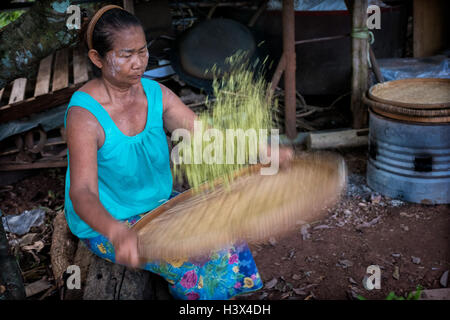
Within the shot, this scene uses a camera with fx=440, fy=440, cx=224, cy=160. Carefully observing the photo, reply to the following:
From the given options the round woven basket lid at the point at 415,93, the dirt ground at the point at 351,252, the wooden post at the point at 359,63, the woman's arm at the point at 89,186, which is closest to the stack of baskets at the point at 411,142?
the round woven basket lid at the point at 415,93

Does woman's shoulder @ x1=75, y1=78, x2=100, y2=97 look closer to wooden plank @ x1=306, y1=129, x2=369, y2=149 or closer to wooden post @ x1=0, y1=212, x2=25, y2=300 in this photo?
wooden post @ x1=0, y1=212, x2=25, y2=300

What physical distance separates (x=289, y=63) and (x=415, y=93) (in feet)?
3.85

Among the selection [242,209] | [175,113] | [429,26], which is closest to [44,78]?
[175,113]

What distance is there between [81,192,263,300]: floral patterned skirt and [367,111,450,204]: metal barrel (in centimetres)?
187

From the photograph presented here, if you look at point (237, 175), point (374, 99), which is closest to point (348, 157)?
point (374, 99)

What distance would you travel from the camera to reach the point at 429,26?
525 centimetres

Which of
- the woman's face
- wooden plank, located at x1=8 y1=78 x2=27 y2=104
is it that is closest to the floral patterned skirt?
the woman's face

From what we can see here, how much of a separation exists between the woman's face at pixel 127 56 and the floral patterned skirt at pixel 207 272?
702mm

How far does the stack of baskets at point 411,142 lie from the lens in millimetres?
3236

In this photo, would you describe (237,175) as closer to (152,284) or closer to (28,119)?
(152,284)

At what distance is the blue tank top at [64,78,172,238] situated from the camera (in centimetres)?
202

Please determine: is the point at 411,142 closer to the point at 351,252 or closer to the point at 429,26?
the point at 351,252

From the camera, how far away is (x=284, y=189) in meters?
1.90

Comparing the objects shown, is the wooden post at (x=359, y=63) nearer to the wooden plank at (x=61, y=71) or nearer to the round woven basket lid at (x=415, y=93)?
the round woven basket lid at (x=415, y=93)
